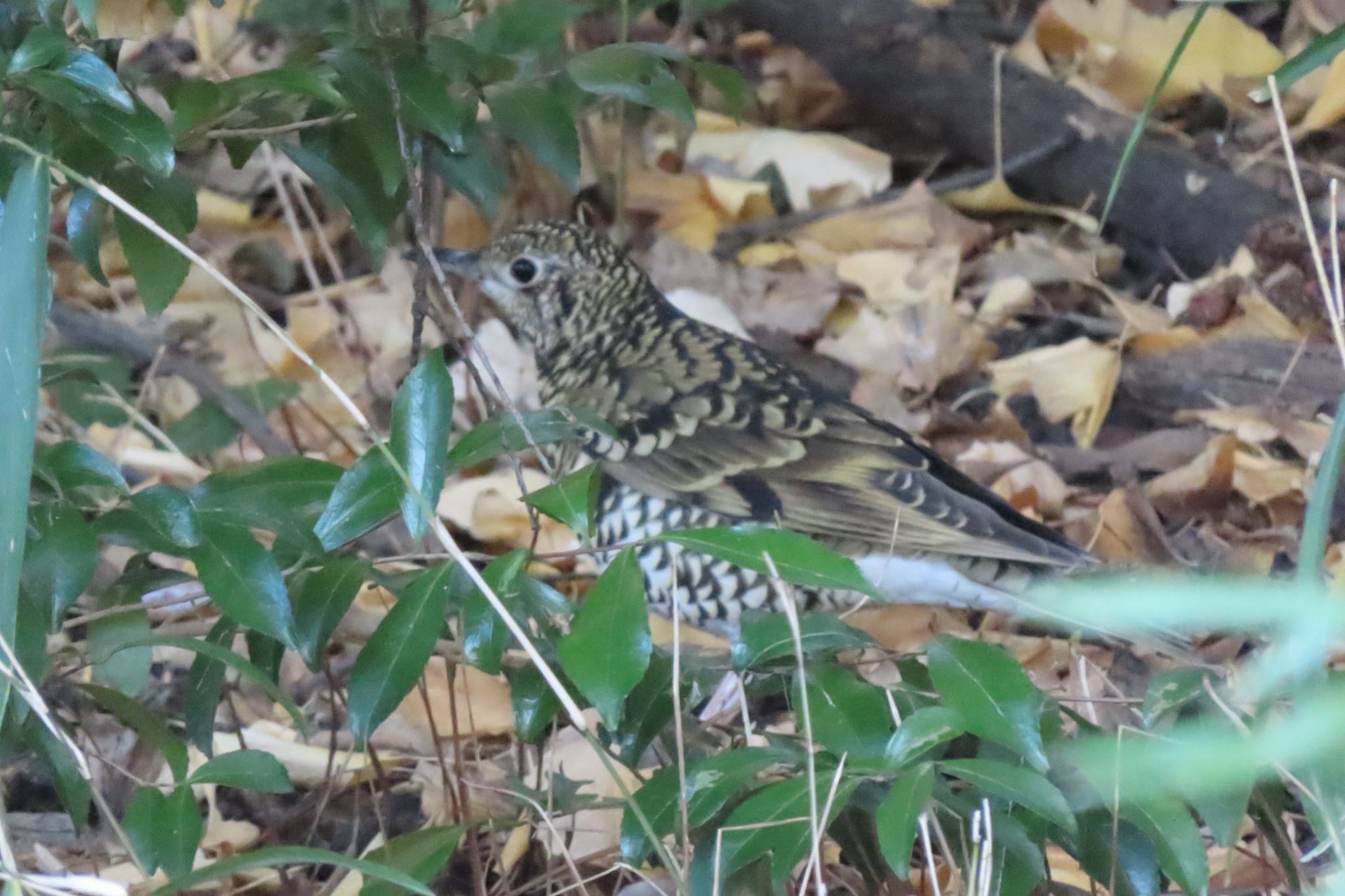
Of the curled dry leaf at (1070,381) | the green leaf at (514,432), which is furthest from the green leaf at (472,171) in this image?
the curled dry leaf at (1070,381)

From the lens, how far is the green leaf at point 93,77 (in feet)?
3.12

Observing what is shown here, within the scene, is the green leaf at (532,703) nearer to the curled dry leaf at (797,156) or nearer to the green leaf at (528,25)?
the green leaf at (528,25)

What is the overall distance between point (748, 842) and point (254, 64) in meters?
3.47

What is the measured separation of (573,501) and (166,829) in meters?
0.39

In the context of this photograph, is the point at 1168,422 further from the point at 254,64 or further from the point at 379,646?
the point at 254,64

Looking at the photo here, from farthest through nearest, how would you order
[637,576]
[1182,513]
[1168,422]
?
1. [1168,422]
2. [1182,513]
3. [637,576]

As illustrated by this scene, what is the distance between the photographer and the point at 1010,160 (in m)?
3.39

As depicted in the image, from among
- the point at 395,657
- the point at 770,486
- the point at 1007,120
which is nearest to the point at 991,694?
the point at 395,657

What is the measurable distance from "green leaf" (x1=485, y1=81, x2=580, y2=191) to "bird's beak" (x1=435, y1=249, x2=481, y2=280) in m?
1.08

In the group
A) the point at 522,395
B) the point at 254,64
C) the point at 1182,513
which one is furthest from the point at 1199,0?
the point at 254,64

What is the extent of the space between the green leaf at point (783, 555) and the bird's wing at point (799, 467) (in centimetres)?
105

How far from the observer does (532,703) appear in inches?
42.9

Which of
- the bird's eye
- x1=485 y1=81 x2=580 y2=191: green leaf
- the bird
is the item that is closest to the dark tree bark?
the bird

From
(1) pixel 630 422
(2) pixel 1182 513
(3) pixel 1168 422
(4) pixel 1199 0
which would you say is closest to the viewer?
(4) pixel 1199 0
